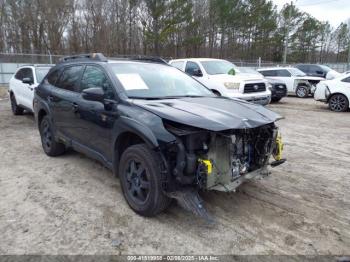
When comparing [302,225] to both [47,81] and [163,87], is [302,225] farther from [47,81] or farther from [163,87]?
[47,81]

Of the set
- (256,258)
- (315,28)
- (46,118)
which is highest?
(315,28)

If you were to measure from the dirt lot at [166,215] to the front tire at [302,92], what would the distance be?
38.0 ft

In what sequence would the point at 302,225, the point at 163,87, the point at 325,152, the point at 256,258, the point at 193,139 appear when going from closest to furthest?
the point at 256,258 → the point at 193,139 → the point at 302,225 → the point at 163,87 → the point at 325,152

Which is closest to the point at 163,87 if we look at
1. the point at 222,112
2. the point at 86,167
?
the point at 222,112

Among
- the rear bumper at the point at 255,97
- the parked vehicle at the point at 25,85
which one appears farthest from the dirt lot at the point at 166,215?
the rear bumper at the point at 255,97

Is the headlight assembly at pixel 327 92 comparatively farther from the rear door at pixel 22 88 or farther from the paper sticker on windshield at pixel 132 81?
the rear door at pixel 22 88

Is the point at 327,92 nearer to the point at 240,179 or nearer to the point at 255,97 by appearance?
the point at 255,97

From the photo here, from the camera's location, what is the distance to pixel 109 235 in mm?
3156

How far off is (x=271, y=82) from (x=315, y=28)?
46.1 m

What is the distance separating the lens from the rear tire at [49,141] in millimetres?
5471

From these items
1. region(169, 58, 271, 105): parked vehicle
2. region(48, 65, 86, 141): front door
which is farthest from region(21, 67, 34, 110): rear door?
region(169, 58, 271, 105): parked vehicle

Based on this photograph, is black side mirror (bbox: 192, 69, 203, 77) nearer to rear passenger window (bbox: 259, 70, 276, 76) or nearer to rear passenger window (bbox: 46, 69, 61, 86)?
rear passenger window (bbox: 46, 69, 61, 86)

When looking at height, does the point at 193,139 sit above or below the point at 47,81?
below

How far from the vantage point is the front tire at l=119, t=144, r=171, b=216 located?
124 inches
